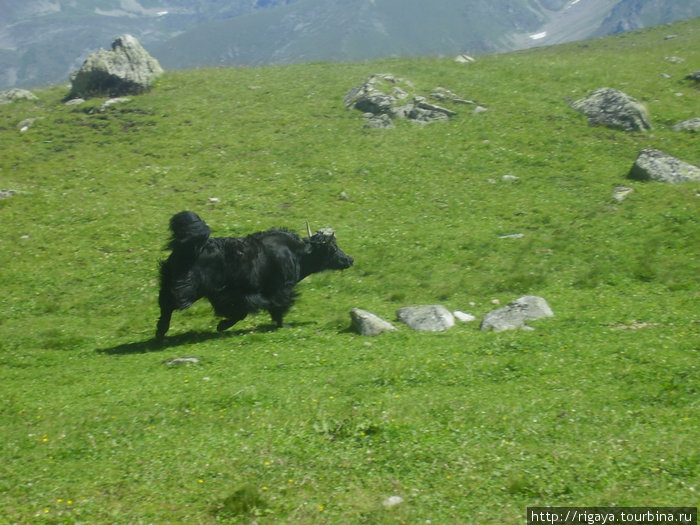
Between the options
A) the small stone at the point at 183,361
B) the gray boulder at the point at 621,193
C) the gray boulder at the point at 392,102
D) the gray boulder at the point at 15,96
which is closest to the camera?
the small stone at the point at 183,361

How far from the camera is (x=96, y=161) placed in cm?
2667

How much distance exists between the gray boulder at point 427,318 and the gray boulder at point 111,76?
2563 cm

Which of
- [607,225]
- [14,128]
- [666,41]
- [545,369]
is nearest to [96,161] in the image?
[14,128]

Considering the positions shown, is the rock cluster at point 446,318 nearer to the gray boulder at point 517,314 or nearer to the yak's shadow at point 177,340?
the gray boulder at point 517,314

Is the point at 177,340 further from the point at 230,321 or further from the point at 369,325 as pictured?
the point at 369,325

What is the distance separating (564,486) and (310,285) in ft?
37.5

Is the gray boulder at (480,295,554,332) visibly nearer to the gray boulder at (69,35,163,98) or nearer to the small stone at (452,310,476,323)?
the small stone at (452,310,476,323)

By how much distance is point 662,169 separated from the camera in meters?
22.5

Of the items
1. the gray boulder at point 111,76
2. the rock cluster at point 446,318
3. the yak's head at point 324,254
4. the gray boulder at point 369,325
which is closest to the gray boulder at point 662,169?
the rock cluster at point 446,318

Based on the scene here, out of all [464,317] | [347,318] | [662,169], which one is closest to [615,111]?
[662,169]

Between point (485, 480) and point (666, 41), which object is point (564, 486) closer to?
point (485, 480)

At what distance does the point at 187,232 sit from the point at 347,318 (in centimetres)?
424

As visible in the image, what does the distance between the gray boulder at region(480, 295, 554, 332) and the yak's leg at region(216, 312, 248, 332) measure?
18.0 feet

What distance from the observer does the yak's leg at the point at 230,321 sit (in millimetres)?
14609
